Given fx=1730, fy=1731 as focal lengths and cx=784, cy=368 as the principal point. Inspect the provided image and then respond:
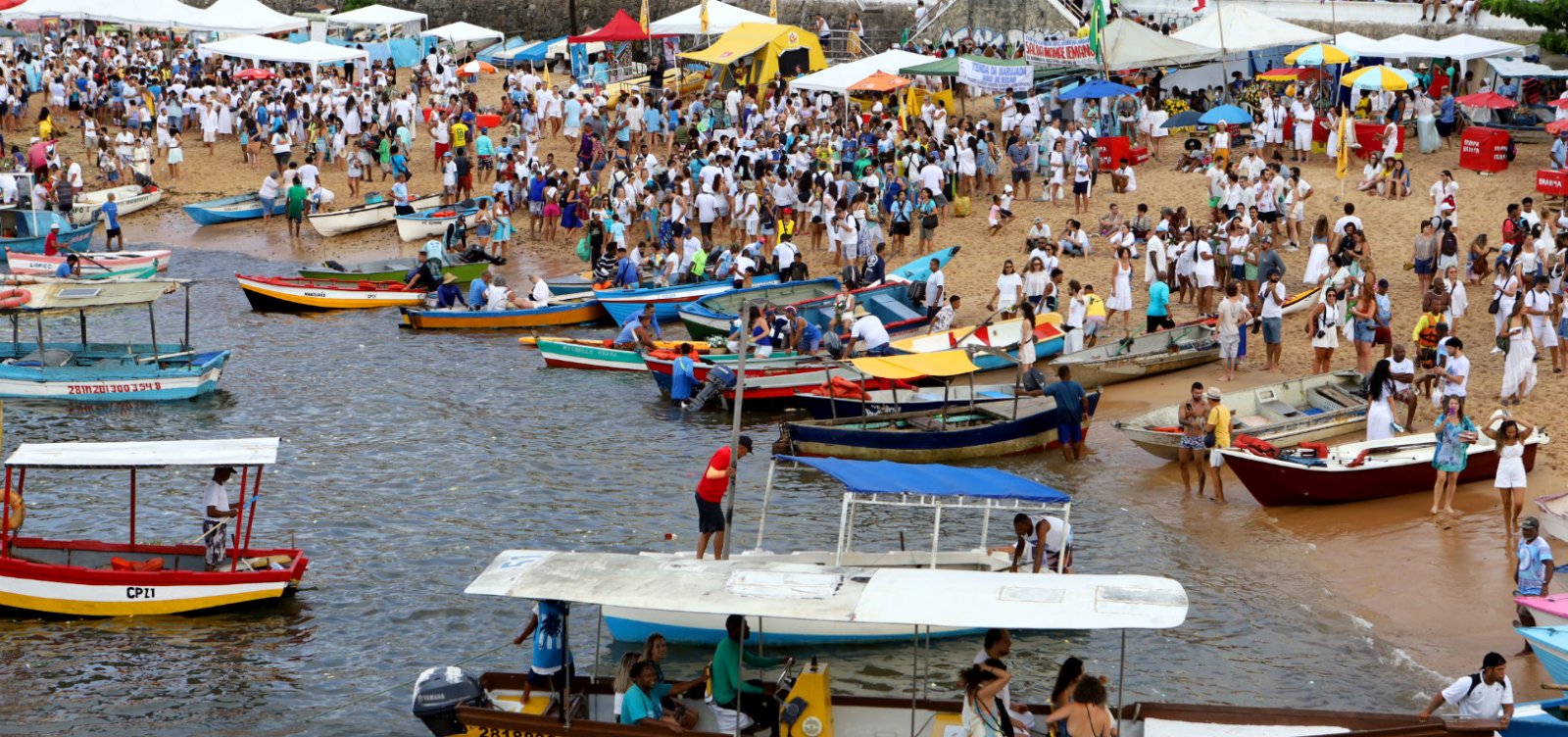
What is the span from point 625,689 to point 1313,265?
1896 centimetres

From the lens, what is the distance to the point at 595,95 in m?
46.9

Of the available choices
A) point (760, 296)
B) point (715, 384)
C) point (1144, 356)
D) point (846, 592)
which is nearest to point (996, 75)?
point (760, 296)

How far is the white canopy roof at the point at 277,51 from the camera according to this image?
157 feet

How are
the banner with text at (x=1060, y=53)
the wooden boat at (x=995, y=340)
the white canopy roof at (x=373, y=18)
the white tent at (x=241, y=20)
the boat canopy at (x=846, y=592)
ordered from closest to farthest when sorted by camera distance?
the boat canopy at (x=846, y=592), the wooden boat at (x=995, y=340), the banner with text at (x=1060, y=53), the white tent at (x=241, y=20), the white canopy roof at (x=373, y=18)

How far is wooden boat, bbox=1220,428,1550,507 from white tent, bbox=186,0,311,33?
3812 cm

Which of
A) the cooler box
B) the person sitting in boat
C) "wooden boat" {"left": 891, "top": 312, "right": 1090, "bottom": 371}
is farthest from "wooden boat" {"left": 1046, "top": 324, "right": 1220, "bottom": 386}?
the cooler box

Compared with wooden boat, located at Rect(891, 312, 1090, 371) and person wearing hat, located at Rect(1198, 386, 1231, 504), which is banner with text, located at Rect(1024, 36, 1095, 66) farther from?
A: person wearing hat, located at Rect(1198, 386, 1231, 504)

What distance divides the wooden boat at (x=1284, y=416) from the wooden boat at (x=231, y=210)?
90.7 feet

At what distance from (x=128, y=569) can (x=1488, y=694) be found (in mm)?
13790

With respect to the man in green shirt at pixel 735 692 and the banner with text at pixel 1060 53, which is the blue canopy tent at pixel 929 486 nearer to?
the man in green shirt at pixel 735 692

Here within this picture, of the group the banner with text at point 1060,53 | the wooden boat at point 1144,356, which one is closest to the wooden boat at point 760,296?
the wooden boat at point 1144,356

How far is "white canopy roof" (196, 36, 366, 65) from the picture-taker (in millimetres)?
47969

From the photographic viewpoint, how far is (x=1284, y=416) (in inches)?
945

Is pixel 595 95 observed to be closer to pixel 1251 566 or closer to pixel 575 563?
pixel 1251 566
